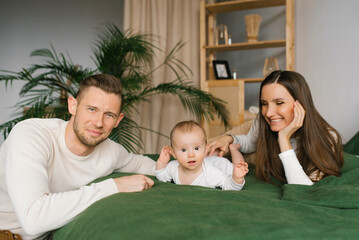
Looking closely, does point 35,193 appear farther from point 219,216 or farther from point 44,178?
point 219,216

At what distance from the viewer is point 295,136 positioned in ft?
6.48

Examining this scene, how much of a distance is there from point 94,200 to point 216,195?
17.8 inches

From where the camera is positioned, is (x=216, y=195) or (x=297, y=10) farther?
(x=297, y=10)

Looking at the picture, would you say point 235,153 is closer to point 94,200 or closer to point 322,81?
point 94,200

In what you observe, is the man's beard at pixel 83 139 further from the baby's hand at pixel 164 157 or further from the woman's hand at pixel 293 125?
the woman's hand at pixel 293 125

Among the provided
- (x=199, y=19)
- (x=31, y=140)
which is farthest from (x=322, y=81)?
(x=31, y=140)

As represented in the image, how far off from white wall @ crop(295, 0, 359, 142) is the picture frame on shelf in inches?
31.9

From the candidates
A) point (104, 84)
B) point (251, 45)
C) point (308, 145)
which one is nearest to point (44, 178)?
point (104, 84)

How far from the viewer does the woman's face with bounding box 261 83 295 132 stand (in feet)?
6.02

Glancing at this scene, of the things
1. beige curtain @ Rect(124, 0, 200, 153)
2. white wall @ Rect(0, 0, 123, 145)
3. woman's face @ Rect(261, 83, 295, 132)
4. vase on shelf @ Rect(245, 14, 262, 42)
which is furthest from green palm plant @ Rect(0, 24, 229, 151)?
white wall @ Rect(0, 0, 123, 145)

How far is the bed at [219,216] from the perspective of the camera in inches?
34.5

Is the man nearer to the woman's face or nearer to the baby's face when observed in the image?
the baby's face

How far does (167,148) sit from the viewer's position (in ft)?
6.07

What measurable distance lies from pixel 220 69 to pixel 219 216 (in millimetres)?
3354
